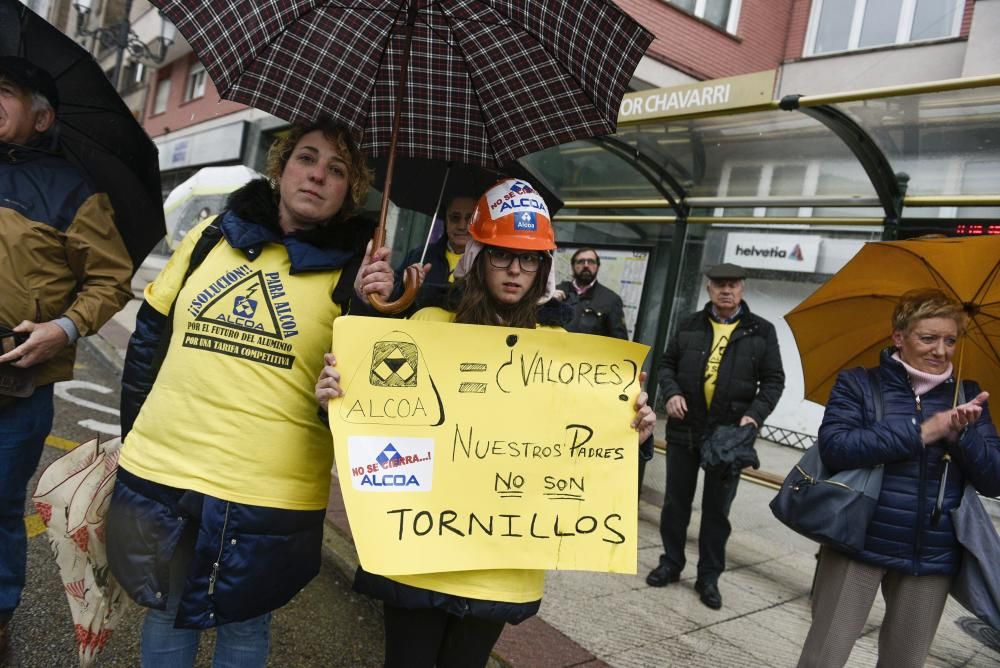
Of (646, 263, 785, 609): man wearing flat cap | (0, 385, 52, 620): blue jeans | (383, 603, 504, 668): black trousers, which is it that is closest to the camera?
(383, 603, 504, 668): black trousers

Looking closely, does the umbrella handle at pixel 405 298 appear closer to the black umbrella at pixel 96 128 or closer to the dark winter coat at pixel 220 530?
the dark winter coat at pixel 220 530

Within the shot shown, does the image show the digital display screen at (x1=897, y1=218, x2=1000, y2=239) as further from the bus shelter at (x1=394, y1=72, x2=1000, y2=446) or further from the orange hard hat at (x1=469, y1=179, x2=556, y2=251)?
the orange hard hat at (x1=469, y1=179, x2=556, y2=251)

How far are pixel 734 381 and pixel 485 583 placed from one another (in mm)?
2926

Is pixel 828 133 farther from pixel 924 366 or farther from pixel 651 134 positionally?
pixel 924 366

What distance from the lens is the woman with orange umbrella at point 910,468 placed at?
2.44 m

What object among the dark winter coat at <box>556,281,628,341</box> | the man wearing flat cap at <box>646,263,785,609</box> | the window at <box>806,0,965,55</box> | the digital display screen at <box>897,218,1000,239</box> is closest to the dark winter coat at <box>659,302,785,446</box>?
the man wearing flat cap at <box>646,263,785,609</box>

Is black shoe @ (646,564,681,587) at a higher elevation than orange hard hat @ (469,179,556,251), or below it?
below

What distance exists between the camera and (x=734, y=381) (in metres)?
4.23

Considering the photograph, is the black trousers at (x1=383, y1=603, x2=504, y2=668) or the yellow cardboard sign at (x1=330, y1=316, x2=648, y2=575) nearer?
the yellow cardboard sign at (x1=330, y1=316, x2=648, y2=575)

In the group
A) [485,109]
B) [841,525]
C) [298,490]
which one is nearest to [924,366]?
[841,525]

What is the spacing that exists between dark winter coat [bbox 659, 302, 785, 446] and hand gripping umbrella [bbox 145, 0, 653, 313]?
100 inches

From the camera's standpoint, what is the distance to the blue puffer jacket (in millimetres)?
2422

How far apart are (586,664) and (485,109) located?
7.90 feet

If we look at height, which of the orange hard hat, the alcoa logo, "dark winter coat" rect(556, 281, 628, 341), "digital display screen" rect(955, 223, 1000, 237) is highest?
"digital display screen" rect(955, 223, 1000, 237)
